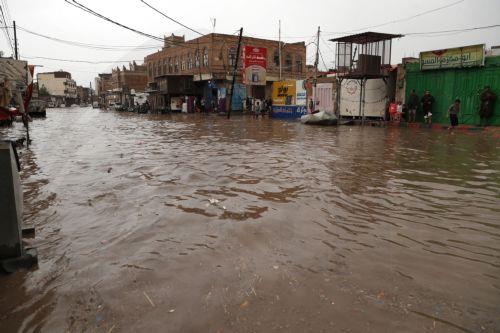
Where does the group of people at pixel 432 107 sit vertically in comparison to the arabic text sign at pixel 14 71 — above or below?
below

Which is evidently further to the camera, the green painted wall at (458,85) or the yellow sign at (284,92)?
the yellow sign at (284,92)

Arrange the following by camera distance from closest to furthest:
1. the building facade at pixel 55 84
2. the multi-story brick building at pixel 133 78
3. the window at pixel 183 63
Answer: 1. the window at pixel 183 63
2. the multi-story brick building at pixel 133 78
3. the building facade at pixel 55 84

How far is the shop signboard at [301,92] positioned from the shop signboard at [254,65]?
5.29m

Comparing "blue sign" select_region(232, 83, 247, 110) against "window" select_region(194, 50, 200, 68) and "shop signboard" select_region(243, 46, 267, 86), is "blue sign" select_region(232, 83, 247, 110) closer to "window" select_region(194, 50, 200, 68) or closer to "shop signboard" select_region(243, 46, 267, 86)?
"shop signboard" select_region(243, 46, 267, 86)

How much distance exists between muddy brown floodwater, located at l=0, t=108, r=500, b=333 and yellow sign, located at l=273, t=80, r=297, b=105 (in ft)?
77.8

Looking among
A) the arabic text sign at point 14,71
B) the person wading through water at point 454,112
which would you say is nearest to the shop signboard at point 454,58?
the person wading through water at point 454,112

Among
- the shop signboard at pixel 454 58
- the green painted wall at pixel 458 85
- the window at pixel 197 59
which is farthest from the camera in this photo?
the window at pixel 197 59

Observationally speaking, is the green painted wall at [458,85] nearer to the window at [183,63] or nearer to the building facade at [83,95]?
the window at [183,63]

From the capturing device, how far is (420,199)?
5.56 metres

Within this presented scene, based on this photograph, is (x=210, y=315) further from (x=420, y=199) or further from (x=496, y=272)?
(x=420, y=199)

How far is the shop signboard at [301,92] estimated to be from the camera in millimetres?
29423

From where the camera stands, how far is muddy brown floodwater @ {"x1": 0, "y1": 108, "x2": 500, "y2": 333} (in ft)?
8.54

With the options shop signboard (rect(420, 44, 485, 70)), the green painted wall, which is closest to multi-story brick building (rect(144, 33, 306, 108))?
the green painted wall

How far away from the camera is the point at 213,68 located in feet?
144
